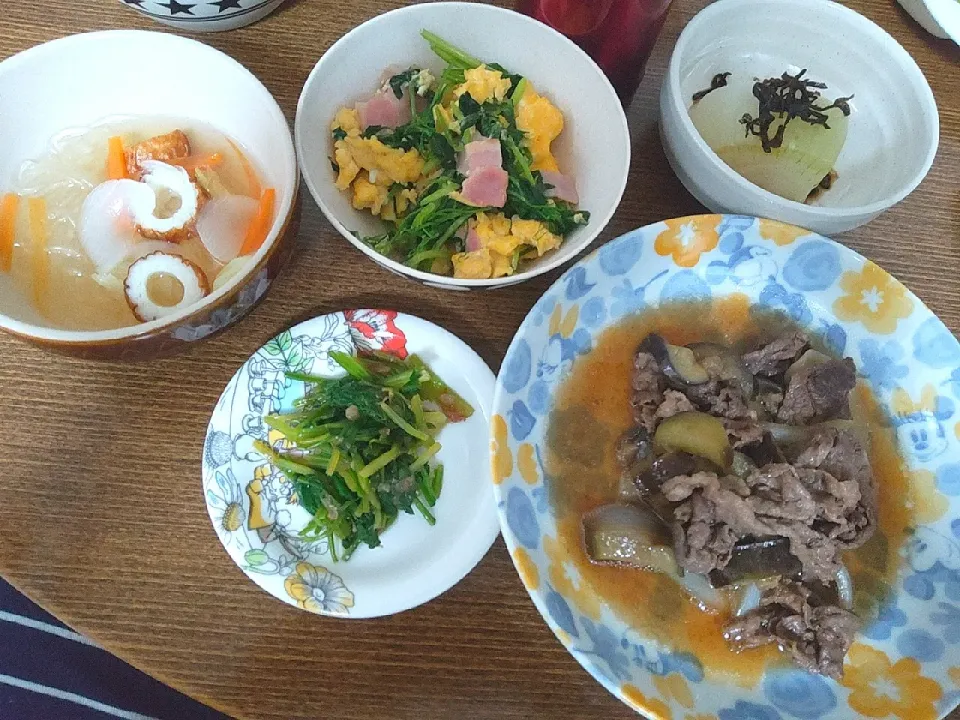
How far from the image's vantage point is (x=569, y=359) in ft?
3.50

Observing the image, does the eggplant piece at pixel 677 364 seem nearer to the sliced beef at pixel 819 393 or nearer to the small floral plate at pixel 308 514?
the sliced beef at pixel 819 393

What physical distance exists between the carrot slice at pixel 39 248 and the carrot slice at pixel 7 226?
2cm

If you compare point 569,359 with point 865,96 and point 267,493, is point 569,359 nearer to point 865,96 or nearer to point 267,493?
point 267,493

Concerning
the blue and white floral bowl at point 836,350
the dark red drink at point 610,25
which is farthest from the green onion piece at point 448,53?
the blue and white floral bowl at point 836,350

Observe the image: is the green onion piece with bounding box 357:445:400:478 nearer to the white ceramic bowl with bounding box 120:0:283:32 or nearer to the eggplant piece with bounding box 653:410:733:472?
the eggplant piece with bounding box 653:410:733:472

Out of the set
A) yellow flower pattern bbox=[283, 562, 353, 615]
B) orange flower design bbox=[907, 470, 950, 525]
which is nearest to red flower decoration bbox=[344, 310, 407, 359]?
yellow flower pattern bbox=[283, 562, 353, 615]

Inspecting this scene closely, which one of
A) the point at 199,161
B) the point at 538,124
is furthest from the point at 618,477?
the point at 199,161

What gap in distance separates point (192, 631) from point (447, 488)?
1.27 feet

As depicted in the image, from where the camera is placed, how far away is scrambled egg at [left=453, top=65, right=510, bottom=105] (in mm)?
1086

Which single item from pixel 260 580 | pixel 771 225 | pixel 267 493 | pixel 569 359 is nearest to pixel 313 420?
pixel 267 493

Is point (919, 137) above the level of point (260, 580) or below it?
above

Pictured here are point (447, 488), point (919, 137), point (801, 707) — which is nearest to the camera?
point (801, 707)

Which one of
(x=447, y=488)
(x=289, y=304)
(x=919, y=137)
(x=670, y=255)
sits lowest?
(x=447, y=488)

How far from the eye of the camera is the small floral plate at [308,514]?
0.95m
